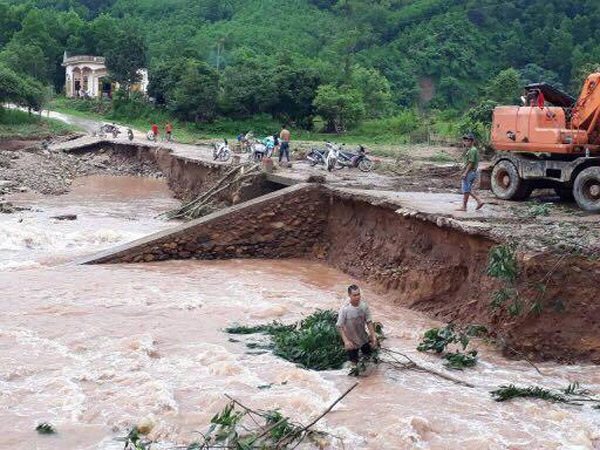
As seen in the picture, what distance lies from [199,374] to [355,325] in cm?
223

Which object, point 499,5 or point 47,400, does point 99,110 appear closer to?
point 499,5

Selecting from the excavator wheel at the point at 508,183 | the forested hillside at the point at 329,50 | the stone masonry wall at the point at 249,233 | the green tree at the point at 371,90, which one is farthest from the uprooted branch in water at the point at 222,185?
the green tree at the point at 371,90

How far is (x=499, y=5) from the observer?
72.8m

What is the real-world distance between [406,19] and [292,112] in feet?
108

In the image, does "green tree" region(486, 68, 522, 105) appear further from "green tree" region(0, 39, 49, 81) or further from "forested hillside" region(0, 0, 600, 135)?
"green tree" region(0, 39, 49, 81)

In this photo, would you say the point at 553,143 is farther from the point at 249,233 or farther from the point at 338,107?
the point at 338,107

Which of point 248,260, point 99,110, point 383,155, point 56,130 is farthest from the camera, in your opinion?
point 99,110

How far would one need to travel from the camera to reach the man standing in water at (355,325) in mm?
9824

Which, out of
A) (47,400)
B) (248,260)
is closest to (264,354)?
(47,400)

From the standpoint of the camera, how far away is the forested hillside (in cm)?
4931

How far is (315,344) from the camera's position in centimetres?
1072

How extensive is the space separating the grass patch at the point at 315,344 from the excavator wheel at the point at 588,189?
5.93m

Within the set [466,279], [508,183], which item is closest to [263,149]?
[508,183]

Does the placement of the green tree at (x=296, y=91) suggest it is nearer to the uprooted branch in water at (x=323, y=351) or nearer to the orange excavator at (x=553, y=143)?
the orange excavator at (x=553, y=143)
